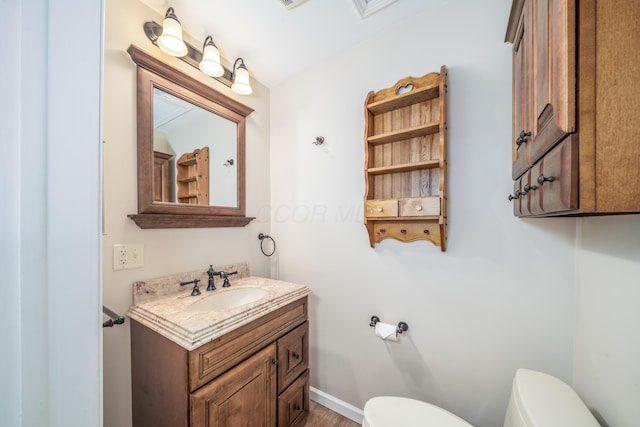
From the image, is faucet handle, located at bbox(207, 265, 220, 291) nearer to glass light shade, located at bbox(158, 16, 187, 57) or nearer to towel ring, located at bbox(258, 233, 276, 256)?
Result: towel ring, located at bbox(258, 233, 276, 256)

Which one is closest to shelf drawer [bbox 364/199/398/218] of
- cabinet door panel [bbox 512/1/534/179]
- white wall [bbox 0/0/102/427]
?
cabinet door panel [bbox 512/1/534/179]

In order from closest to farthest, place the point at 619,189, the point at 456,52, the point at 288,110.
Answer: the point at 619,189, the point at 456,52, the point at 288,110

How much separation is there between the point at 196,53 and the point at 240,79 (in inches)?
10.8

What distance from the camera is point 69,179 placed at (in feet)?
1.15

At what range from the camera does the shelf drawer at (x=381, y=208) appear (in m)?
1.32

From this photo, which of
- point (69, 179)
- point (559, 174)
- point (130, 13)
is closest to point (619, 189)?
point (559, 174)

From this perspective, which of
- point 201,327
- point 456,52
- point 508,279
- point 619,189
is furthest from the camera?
point 456,52

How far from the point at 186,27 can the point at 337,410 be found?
8.60 feet

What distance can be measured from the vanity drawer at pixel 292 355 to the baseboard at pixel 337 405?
1.34ft

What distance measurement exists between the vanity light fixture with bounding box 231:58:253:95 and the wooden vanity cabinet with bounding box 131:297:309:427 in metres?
1.44

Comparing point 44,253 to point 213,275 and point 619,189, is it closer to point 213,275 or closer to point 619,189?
point 619,189

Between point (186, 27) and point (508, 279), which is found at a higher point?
point (186, 27)

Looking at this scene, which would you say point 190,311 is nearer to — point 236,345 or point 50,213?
point 236,345

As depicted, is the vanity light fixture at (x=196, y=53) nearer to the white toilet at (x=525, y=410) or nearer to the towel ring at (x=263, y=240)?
the towel ring at (x=263, y=240)
